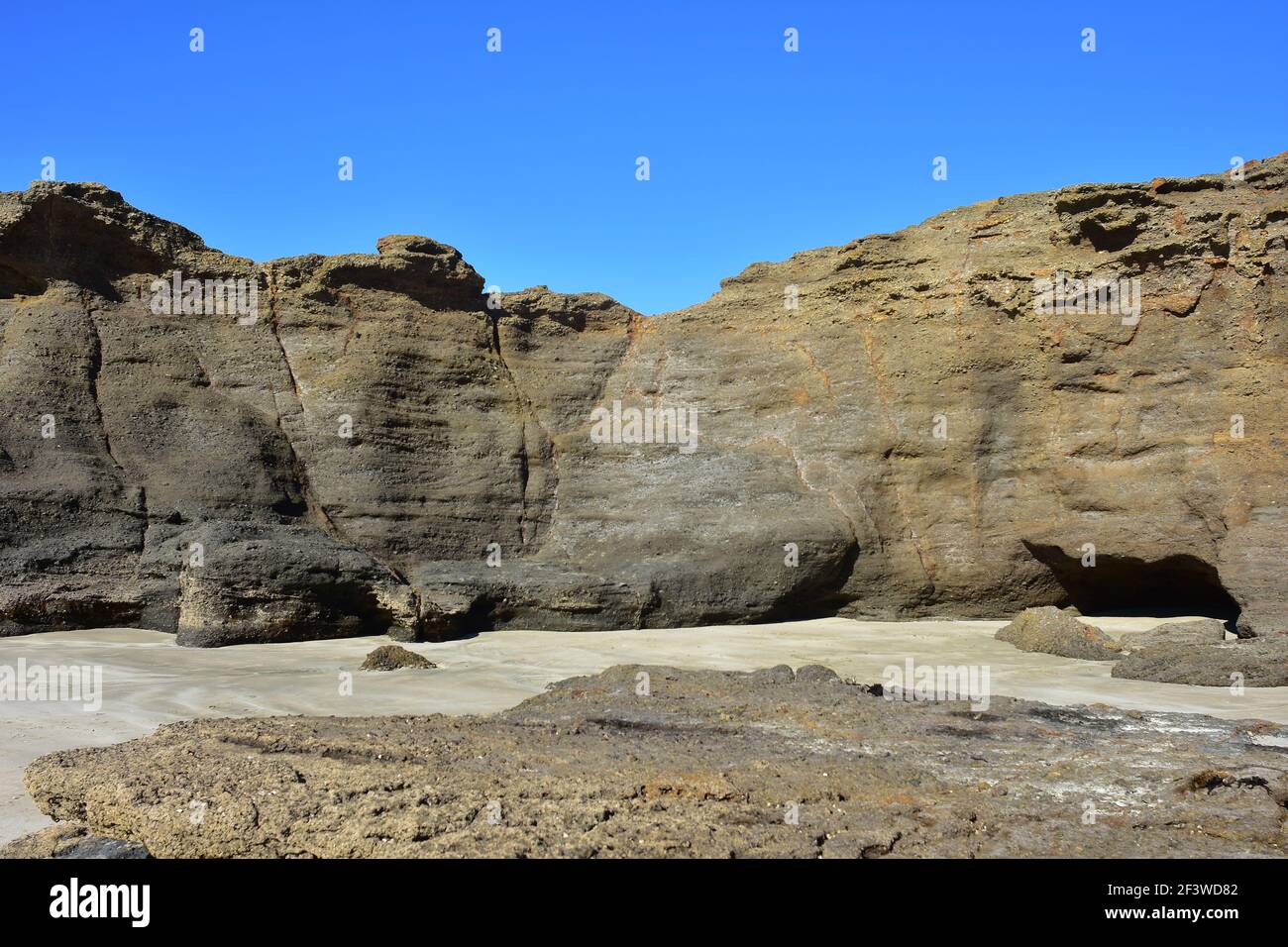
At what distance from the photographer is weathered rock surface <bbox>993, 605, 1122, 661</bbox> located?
9227 millimetres

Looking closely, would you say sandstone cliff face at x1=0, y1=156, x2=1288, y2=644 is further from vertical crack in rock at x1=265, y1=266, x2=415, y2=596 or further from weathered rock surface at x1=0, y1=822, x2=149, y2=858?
weathered rock surface at x1=0, y1=822, x2=149, y2=858

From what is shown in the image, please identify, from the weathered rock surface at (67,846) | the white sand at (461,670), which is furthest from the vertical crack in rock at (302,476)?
the weathered rock surface at (67,846)

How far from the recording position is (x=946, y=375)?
41.8ft

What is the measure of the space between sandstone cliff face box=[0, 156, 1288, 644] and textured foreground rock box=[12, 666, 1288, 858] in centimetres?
537

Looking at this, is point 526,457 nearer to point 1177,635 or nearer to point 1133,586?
point 1133,586

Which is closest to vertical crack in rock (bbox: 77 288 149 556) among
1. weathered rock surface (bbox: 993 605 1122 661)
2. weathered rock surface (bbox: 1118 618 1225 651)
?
weathered rock surface (bbox: 993 605 1122 661)

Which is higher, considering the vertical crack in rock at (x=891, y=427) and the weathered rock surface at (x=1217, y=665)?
the vertical crack in rock at (x=891, y=427)

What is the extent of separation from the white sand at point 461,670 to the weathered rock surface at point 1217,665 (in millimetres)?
184

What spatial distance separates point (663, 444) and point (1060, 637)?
18.6ft

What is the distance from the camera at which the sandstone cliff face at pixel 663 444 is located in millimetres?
10727

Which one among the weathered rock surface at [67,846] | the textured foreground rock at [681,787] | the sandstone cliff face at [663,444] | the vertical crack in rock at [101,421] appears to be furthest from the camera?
the vertical crack in rock at [101,421]

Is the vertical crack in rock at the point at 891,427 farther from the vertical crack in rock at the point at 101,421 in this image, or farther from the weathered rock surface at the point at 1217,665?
the vertical crack in rock at the point at 101,421

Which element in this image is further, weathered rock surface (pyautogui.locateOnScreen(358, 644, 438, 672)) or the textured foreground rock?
weathered rock surface (pyautogui.locateOnScreen(358, 644, 438, 672))
